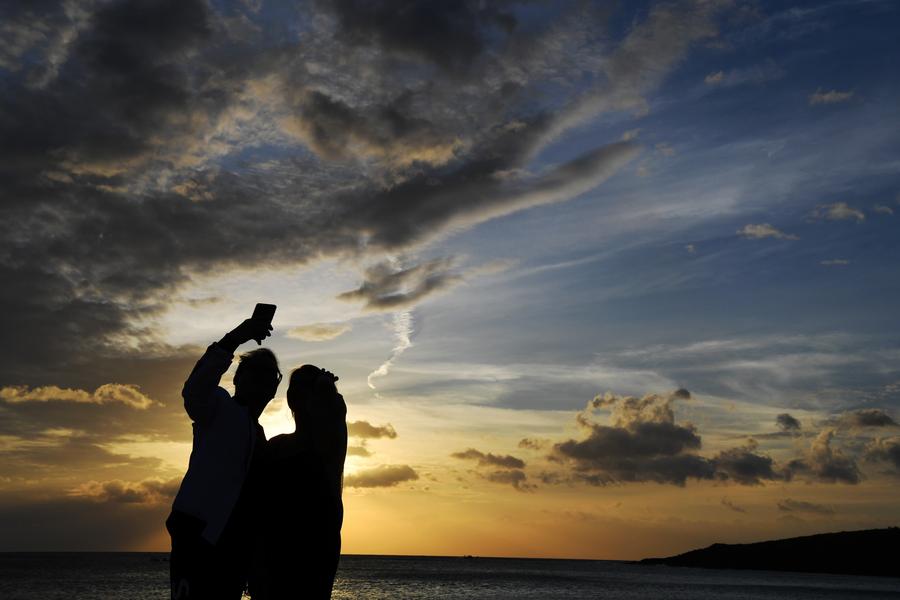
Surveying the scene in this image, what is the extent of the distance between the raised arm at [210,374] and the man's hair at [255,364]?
441 millimetres

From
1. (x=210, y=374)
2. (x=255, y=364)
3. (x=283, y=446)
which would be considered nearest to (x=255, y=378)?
(x=255, y=364)

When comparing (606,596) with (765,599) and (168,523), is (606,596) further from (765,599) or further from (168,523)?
(168,523)

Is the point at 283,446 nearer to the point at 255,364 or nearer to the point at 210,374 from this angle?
the point at 255,364

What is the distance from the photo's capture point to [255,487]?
12.7 ft

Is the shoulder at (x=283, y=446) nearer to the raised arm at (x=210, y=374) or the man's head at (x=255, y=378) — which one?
the man's head at (x=255, y=378)

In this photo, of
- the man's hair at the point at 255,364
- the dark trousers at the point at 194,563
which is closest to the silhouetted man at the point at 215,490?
the dark trousers at the point at 194,563

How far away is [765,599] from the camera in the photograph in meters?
88.1

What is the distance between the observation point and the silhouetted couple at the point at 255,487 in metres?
3.54

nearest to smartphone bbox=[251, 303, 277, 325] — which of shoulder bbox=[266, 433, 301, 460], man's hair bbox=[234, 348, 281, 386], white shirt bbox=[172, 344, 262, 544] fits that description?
white shirt bbox=[172, 344, 262, 544]

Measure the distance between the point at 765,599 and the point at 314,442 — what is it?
328 ft

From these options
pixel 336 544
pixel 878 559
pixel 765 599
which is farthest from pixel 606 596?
pixel 878 559

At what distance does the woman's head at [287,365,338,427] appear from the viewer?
402cm

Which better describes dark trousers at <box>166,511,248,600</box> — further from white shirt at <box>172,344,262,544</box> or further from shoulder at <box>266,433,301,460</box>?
shoulder at <box>266,433,301,460</box>

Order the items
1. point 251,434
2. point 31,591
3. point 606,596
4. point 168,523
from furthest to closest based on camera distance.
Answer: point 606,596 < point 31,591 < point 251,434 < point 168,523
